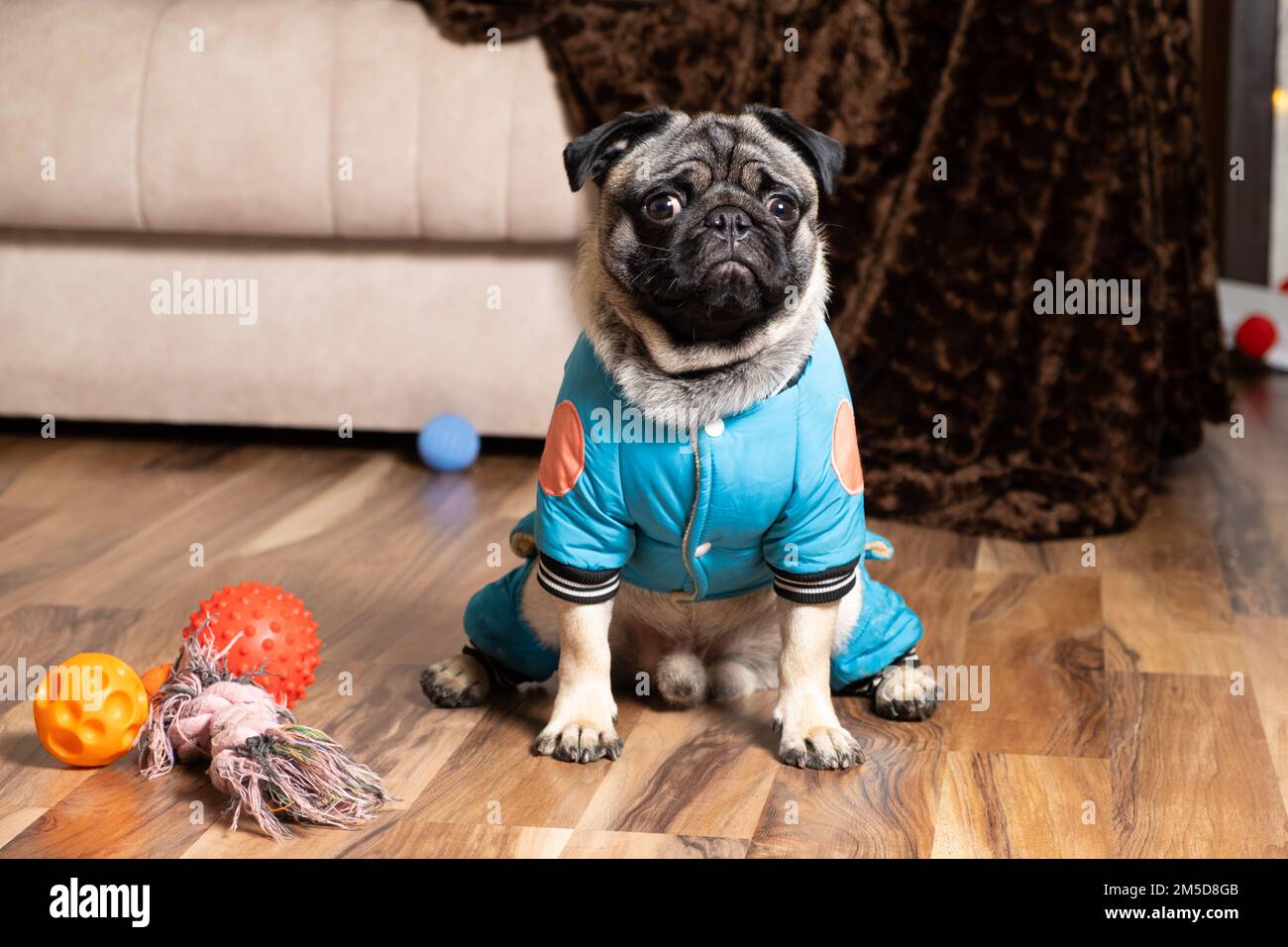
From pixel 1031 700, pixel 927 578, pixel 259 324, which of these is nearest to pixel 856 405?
pixel 927 578

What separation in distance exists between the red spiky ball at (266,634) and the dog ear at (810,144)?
876mm

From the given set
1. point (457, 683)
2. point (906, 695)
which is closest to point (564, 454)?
point (457, 683)

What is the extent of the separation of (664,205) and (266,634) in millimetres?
743

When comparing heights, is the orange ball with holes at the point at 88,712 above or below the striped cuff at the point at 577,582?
below

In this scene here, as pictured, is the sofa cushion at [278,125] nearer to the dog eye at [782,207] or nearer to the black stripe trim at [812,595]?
the dog eye at [782,207]

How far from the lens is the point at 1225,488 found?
9.84 ft

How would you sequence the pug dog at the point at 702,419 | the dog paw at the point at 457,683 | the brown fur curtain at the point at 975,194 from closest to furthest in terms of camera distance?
the pug dog at the point at 702,419 → the dog paw at the point at 457,683 → the brown fur curtain at the point at 975,194

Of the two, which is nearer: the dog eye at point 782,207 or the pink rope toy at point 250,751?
the pink rope toy at point 250,751

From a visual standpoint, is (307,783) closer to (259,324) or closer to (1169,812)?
(1169,812)

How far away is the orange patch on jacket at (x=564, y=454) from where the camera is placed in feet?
5.76

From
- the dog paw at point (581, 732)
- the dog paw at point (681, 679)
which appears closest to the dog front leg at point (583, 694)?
the dog paw at point (581, 732)

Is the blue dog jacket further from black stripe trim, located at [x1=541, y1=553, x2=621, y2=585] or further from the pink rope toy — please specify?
the pink rope toy

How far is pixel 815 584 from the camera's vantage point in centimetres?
178

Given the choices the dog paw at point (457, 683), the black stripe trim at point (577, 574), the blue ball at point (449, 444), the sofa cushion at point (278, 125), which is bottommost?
the blue ball at point (449, 444)
